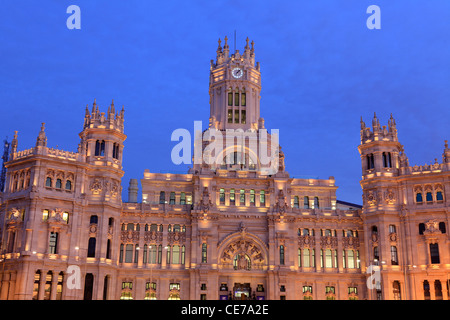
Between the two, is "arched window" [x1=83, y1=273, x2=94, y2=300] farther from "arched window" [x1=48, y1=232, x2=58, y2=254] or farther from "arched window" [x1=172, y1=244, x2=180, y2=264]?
"arched window" [x1=172, y1=244, x2=180, y2=264]

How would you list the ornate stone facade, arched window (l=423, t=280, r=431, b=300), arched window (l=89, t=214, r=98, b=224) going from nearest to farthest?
the ornate stone facade, arched window (l=423, t=280, r=431, b=300), arched window (l=89, t=214, r=98, b=224)

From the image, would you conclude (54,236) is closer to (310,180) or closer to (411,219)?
(310,180)

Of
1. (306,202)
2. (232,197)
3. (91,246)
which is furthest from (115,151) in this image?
(306,202)

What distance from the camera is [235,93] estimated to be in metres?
111

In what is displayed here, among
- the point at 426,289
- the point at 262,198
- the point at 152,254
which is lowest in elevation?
the point at 426,289

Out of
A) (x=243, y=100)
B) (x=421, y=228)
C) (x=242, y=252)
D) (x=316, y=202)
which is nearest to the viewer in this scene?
(x=421, y=228)

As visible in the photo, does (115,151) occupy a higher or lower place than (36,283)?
higher

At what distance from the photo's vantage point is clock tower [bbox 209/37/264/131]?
10938cm

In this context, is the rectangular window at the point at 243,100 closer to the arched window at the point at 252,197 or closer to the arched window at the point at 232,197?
the arched window at the point at 252,197

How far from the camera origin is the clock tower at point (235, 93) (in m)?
109

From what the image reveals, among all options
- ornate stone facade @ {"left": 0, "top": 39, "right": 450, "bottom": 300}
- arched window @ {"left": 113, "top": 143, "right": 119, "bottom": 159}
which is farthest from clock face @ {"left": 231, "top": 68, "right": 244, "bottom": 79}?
arched window @ {"left": 113, "top": 143, "right": 119, "bottom": 159}

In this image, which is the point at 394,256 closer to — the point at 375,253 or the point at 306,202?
the point at 375,253

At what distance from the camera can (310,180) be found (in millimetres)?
101375
